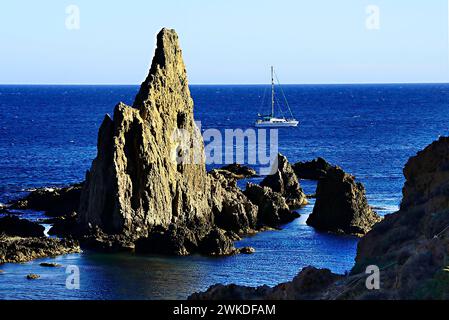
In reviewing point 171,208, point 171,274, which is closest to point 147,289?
point 171,274

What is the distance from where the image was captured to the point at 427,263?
2911 centimetres

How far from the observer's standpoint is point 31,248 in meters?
67.9

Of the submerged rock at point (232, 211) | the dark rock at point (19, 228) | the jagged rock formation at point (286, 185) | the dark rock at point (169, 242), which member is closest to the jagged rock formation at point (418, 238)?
the dark rock at point (169, 242)

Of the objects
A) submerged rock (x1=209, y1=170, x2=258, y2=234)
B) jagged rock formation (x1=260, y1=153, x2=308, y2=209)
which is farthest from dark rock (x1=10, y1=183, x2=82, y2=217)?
jagged rock formation (x1=260, y1=153, x2=308, y2=209)

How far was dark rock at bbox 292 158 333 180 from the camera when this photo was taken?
117m

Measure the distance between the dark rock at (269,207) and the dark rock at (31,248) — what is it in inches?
844

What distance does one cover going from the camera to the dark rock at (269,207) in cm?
8594

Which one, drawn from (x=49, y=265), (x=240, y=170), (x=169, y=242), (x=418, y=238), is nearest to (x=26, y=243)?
(x=49, y=265)

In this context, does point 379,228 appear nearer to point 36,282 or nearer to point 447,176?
point 447,176

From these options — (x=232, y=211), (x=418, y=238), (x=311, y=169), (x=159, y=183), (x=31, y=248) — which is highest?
(x=418, y=238)

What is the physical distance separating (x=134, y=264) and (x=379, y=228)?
3276 centimetres

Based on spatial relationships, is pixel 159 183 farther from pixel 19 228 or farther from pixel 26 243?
pixel 26 243

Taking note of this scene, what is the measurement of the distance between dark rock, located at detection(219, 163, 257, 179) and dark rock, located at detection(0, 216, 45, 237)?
145 feet

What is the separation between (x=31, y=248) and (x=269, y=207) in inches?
1067
